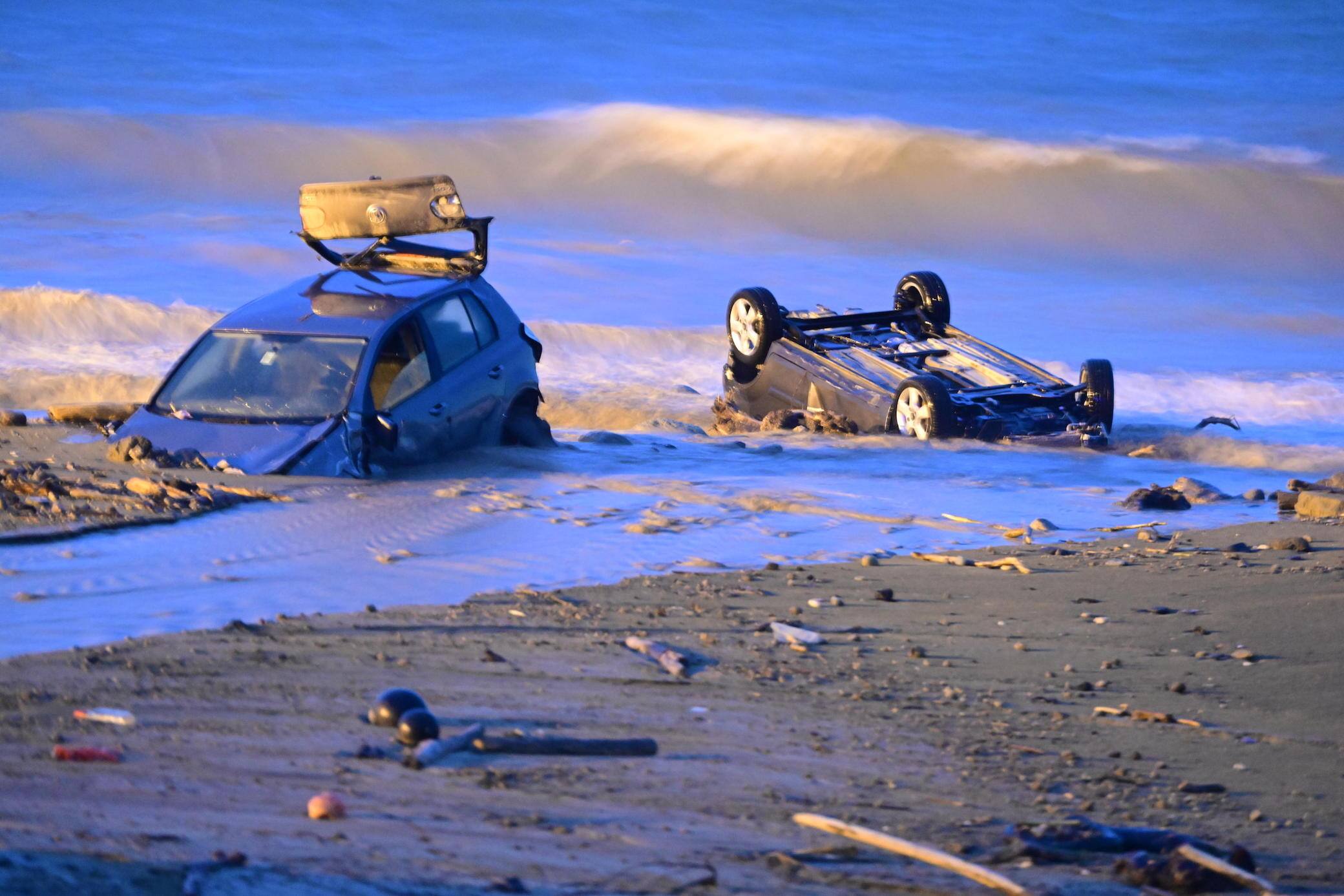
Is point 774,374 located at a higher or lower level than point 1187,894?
higher

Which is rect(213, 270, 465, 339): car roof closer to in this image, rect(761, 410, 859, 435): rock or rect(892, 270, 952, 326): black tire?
rect(761, 410, 859, 435): rock

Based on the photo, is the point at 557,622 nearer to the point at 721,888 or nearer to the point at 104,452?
the point at 721,888

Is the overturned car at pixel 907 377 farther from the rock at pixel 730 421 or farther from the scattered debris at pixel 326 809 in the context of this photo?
the scattered debris at pixel 326 809

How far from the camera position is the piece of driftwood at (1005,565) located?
23.4 feet

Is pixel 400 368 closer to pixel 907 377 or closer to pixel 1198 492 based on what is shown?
pixel 907 377

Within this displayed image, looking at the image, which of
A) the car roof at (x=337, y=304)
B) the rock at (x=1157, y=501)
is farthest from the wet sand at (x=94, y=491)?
the rock at (x=1157, y=501)

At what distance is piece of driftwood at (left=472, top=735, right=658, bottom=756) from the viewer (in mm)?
3869

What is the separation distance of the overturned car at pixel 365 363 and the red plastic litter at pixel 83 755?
536 cm

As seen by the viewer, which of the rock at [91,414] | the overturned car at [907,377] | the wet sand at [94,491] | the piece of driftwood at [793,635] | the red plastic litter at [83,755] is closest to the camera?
the red plastic litter at [83,755]

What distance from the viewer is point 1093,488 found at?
10242 mm

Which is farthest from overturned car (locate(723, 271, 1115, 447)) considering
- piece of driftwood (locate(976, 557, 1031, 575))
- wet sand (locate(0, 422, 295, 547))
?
wet sand (locate(0, 422, 295, 547))

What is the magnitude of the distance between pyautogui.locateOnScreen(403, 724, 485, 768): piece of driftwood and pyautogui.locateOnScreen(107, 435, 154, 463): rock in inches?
225

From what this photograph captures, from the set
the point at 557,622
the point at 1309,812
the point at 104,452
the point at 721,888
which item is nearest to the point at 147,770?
the point at 721,888

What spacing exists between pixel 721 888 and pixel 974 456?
28.4 ft
